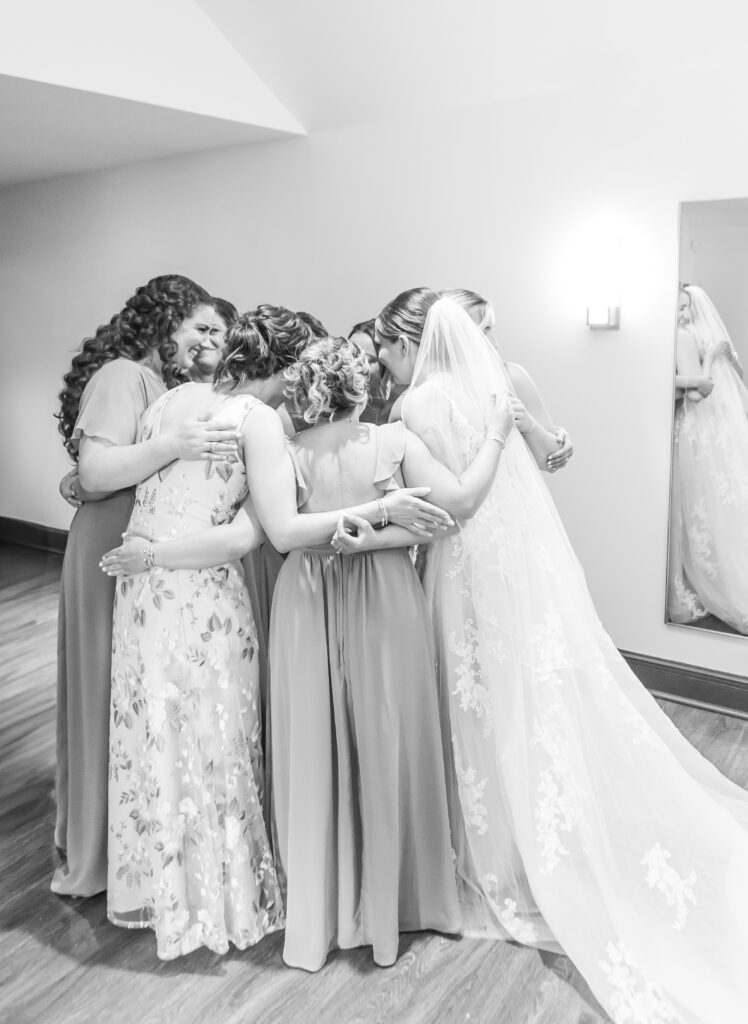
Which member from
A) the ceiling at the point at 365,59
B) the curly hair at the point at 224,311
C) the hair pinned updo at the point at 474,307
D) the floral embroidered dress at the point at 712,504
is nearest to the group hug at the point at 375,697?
the hair pinned updo at the point at 474,307

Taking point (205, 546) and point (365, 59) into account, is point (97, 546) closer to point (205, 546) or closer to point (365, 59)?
point (205, 546)

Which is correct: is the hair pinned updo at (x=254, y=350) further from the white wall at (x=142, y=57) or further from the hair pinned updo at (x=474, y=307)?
the white wall at (x=142, y=57)

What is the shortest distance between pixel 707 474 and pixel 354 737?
6.87ft

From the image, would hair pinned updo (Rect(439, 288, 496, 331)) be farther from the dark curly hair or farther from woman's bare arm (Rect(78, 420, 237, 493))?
woman's bare arm (Rect(78, 420, 237, 493))

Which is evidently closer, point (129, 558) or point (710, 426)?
point (129, 558)

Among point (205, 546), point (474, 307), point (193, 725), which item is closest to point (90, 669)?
point (193, 725)

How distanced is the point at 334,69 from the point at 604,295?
1.60m

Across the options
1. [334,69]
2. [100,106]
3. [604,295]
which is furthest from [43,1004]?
[334,69]

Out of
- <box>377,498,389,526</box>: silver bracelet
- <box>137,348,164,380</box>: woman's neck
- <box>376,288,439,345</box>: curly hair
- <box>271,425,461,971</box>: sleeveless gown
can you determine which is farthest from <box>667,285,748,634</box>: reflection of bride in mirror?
<box>137,348,164,380</box>: woman's neck

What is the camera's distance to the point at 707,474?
3791 mm

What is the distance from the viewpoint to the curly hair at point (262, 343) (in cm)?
234

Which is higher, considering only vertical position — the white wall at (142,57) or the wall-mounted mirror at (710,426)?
the white wall at (142,57)

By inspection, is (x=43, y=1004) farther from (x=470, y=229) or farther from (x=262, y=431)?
(x=470, y=229)

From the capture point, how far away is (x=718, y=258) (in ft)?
11.7
